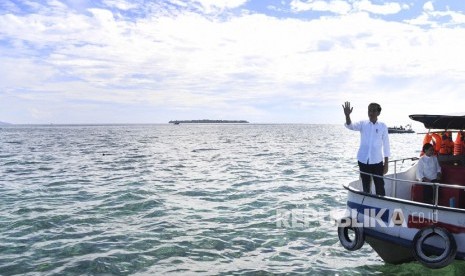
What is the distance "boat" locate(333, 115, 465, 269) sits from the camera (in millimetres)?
7582

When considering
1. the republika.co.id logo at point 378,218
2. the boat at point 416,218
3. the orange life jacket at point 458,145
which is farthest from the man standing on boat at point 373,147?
the orange life jacket at point 458,145

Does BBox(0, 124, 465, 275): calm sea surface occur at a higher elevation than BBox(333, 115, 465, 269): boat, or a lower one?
lower

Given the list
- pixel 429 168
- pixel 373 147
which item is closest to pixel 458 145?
pixel 429 168

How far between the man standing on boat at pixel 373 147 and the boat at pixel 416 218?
269mm

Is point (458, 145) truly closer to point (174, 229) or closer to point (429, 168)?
point (429, 168)

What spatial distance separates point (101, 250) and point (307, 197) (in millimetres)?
9741

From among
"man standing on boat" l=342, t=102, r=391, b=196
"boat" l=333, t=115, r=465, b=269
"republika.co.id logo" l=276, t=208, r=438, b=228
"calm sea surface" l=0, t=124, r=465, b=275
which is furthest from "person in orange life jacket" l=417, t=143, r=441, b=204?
"calm sea surface" l=0, t=124, r=465, b=275

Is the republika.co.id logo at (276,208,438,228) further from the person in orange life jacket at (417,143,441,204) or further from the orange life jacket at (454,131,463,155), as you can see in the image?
the orange life jacket at (454,131,463,155)

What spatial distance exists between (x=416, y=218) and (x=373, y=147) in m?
1.65

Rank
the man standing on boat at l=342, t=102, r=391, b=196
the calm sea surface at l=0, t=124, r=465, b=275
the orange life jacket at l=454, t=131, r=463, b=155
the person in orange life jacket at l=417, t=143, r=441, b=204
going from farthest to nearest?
the orange life jacket at l=454, t=131, r=463, b=155 → the calm sea surface at l=0, t=124, r=465, b=275 → the person in orange life jacket at l=417, t=143, r=441, b=204 → the man standing on boat at l=342, t=102, r=391, b=196

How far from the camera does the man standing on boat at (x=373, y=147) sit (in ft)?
28.2

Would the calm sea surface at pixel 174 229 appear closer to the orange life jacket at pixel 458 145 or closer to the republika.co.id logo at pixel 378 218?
the republika.co.id logo at pixel 378 218

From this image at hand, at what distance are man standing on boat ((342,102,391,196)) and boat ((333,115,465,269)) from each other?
0.27 meters

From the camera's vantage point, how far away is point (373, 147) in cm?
870
